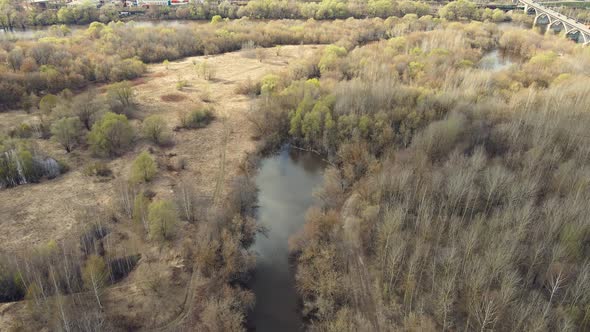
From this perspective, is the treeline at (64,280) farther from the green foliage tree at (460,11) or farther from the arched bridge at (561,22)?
the green foliage tree at (460,11)

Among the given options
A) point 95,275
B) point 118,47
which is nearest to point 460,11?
point 118,47

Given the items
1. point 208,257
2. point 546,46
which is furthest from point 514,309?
point 546,46

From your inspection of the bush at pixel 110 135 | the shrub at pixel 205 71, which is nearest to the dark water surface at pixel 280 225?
the bush at pixel 110 135

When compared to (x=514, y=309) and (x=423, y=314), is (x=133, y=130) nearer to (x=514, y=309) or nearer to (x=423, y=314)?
(x=423, y=314)

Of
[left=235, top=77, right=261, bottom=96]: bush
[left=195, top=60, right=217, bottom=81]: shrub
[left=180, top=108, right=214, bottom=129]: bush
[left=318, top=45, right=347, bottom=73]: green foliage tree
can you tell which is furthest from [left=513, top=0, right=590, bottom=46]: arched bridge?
A: [left=180, top=108, right=214, bottom=129]: bush

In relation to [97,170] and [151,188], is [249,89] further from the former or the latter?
[97,170]
